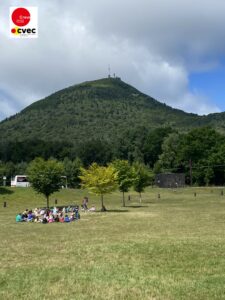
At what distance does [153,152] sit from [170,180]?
29710 mm

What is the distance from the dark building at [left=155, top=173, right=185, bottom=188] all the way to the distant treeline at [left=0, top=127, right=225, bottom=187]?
3580mm

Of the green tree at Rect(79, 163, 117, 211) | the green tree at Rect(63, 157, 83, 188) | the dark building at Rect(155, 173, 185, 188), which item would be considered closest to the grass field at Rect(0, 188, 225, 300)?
the green tree at Rect(79, 163, 117, 211)

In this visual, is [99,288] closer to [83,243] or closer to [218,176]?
[83,243]

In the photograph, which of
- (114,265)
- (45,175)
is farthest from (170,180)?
(114,265)

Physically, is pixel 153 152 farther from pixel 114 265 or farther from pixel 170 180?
pixel 114 265

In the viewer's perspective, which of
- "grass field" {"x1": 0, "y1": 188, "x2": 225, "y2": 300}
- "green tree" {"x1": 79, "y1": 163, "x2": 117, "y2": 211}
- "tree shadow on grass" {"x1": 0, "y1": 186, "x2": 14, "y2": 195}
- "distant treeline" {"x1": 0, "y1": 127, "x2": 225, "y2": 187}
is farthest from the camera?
"distant treeline" {"x1": 0, "y1": 127, "x2": 225, "y2": 187}

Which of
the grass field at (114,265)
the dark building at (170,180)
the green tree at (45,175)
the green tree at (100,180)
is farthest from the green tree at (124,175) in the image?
the dark building at (170,180)

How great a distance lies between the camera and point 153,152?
5566 inches

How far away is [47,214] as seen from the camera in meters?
39.4

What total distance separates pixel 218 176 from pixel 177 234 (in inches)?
3779

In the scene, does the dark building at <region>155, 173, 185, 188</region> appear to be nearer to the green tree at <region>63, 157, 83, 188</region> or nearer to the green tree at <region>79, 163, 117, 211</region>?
the green tree at <region>63, 157, 83, 188</region>

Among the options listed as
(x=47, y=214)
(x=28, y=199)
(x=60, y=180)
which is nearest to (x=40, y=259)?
(x=47, y=214)

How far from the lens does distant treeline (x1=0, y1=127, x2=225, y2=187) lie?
117m

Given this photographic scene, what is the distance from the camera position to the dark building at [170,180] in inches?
4411
